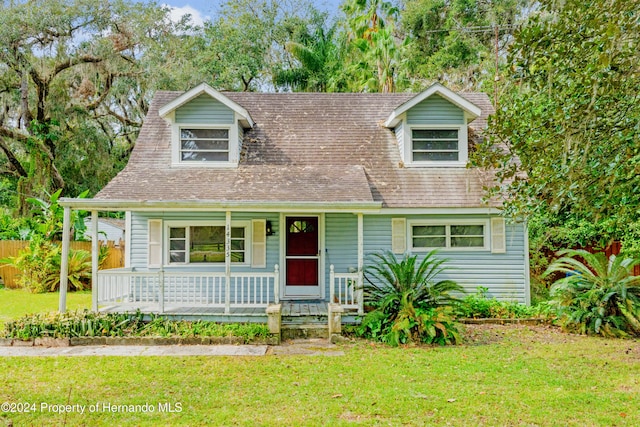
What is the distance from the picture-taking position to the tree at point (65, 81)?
58.7ft

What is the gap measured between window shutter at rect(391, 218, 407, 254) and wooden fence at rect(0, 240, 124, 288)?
1080 centimetres

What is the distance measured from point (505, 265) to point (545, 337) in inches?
93.5

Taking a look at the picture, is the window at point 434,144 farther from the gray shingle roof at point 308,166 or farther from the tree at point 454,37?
the tree at point 454,37

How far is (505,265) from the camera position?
11016 millimetres

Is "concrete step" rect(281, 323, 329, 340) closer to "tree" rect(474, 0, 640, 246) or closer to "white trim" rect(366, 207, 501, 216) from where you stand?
"white trim" rect(366, 207, 501, 216)

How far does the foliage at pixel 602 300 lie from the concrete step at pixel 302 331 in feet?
16.9

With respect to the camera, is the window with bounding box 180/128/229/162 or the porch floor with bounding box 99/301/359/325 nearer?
the porch floor with bounding box 99/301/359/325

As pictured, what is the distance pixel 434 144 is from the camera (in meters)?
12.1

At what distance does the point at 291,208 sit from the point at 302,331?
2.47m

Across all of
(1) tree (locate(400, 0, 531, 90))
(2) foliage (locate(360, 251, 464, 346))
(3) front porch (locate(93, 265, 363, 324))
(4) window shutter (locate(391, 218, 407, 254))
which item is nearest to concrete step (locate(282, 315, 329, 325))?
(3) front porch (locate(93, 265, 363, 324))

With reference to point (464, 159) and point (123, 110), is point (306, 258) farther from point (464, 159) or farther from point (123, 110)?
point (123, 110)

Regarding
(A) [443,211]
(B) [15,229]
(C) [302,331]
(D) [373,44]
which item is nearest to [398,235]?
(A) [443,211]

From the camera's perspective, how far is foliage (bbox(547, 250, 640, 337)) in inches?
352

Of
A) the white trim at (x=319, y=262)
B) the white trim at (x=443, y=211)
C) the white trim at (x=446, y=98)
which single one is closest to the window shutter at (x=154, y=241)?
the white trim at (x=319, y=262)
